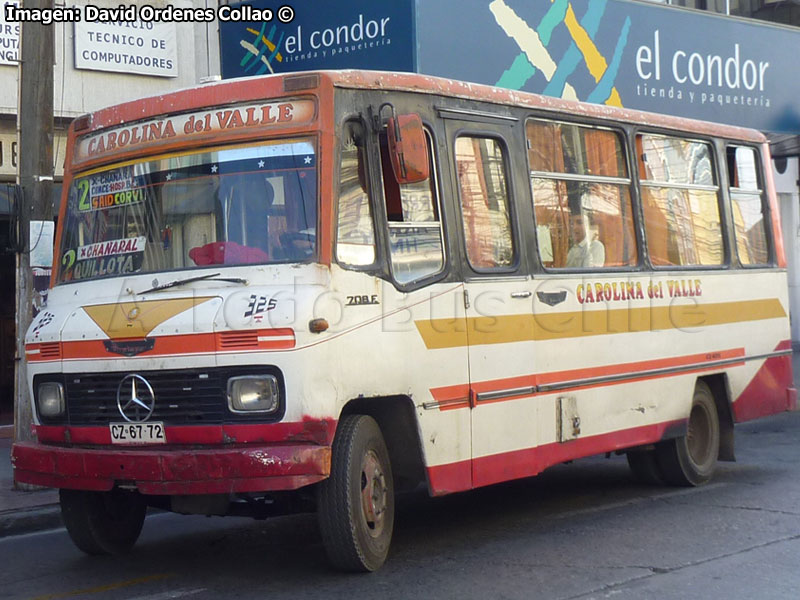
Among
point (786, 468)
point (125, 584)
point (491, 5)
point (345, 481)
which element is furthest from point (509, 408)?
point (491, 5)

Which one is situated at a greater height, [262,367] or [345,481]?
[262,367]

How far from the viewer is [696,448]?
403 inches

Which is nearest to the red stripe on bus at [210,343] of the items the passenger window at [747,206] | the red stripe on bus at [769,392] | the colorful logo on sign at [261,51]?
the red stripe on bus at [769,392]

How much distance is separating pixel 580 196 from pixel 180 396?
369 cm

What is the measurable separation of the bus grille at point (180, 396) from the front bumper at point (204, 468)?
16 centimetres

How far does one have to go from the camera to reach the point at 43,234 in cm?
1039

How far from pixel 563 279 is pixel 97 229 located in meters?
3.15

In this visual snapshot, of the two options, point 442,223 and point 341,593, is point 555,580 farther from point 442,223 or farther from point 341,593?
point 442,223

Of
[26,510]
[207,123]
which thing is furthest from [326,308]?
[26,510]

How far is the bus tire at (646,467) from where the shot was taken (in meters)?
10.1

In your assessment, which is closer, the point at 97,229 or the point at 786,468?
the point at 97,229

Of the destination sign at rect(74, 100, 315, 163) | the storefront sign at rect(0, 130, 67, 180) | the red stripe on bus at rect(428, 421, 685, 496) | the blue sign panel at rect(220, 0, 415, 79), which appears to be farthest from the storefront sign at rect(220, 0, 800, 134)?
the destination sign at rect(74, 100, 315, 163)

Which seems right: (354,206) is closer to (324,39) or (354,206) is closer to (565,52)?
(324,39)

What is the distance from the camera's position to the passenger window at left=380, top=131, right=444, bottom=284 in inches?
281
